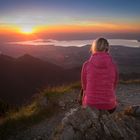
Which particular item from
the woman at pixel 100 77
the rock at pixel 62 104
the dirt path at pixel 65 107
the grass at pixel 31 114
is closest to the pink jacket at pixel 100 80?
the woman at pixel 100 77

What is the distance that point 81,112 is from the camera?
26.3 ft

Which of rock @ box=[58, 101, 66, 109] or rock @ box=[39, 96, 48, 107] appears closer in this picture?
rock @ box=[58, 101, 66, 109]

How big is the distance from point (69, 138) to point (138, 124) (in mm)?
2183

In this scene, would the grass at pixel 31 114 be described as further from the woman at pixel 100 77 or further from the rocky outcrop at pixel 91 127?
the woman at pixel 100 77

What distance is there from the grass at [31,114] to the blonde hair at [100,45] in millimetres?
4380

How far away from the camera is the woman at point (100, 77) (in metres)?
8.07

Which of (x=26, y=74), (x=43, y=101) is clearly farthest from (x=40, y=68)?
(x=43, y=101)

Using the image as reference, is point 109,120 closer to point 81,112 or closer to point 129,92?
point 81,112

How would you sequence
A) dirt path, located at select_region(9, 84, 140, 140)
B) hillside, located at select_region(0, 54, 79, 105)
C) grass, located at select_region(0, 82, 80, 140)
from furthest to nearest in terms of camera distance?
hillside, located at select_region(0, 54, 79, 105)
grass, located at select_region(0, 82, 80, 140)
dirt path, located at select_region(9, 84, 140, 140)

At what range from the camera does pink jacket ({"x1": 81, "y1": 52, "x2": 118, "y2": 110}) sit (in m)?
8.09

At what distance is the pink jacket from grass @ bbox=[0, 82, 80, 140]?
3.74 m

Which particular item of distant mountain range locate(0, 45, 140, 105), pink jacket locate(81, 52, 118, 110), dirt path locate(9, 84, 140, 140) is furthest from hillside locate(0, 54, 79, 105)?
pink jacket locate(81, 52, 118, 110)

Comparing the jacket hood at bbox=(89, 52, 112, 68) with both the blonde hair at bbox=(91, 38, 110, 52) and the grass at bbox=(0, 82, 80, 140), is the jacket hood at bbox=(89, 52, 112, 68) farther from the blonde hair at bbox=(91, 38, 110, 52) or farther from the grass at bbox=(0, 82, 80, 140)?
the grass at bbox=(0, 82, 80, 140)

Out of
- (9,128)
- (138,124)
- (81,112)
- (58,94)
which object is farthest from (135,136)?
(58,94)
